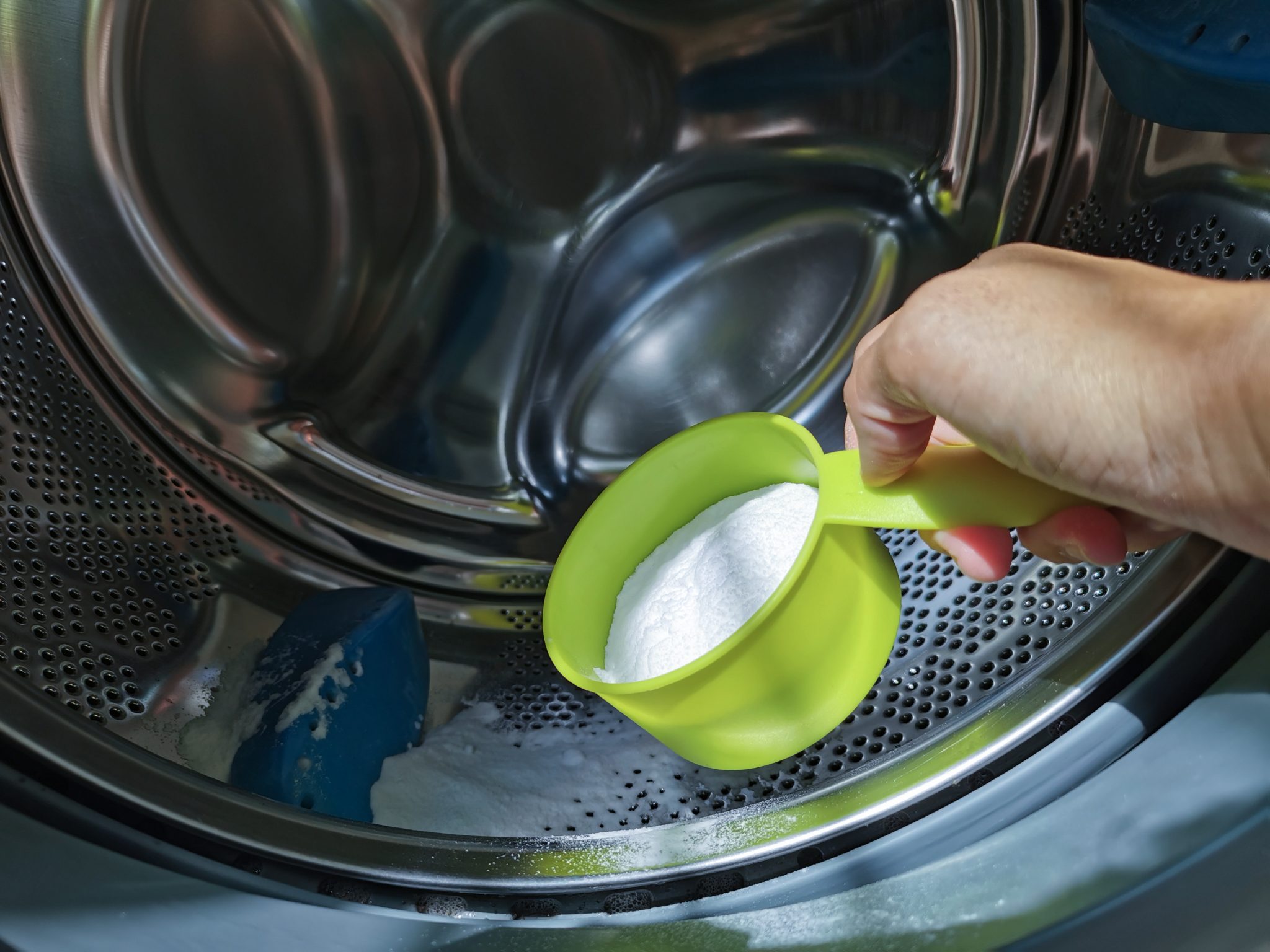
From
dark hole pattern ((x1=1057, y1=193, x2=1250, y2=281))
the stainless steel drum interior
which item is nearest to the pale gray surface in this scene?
the stainless steel drum interior

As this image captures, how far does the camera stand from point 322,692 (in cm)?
58

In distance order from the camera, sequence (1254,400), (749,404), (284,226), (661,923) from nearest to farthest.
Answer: (1254,400)
(661,923)
(284,226)
(749,404)

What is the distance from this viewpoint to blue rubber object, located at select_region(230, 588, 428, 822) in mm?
549

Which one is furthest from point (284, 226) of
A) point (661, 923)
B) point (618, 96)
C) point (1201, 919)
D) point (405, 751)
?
point (1201, 919)

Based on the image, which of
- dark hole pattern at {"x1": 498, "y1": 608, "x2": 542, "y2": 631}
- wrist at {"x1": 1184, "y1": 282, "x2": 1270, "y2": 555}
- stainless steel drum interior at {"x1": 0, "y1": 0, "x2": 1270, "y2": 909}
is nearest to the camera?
wrist at {"x1": 1184, "y1": 282, "x2": 1270, "y2": 555}

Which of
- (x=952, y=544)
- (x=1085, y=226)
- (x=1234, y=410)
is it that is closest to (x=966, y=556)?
(x=952, y=544)

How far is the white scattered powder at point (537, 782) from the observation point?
0.58m

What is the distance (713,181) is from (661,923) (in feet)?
2.09

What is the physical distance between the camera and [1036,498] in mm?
434

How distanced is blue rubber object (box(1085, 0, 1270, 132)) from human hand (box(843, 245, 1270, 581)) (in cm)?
24

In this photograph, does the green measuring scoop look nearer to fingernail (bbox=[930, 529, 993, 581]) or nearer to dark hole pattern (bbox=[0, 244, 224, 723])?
fingernail (bbox=[930, 529, 993, 581])

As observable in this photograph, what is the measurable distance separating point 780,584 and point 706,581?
0.28 ft

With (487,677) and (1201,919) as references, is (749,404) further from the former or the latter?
(1201,919)

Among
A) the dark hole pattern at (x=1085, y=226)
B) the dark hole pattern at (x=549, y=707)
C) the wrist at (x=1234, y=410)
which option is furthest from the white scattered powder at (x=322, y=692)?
the dark hole pattern at (x=1085, y=226)
